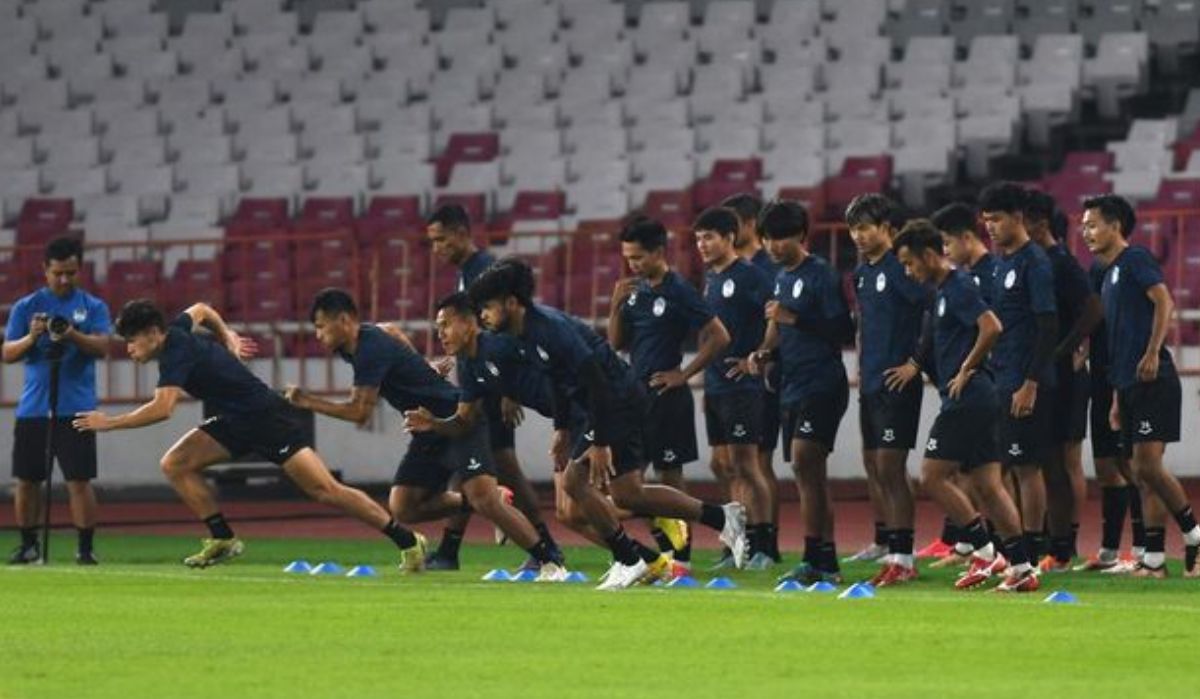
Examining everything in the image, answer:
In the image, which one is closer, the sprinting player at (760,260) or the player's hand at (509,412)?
the player's hand at (509,412)

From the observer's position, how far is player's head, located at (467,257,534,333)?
51.6ft

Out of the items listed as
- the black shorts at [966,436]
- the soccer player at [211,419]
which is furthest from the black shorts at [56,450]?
the black shorts at [966,436]

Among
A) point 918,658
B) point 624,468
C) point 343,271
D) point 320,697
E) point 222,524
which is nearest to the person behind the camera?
point 320,697

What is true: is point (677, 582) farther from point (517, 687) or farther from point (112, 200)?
point (112, 200)

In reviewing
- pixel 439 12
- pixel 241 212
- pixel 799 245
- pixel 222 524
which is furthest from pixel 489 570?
pixel 439 12

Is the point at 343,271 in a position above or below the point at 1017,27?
below

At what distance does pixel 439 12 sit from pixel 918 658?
88.7 ft

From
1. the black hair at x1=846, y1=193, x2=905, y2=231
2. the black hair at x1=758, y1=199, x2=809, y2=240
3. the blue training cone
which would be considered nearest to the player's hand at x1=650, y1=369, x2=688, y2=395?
the black hair at x1=758, y1=199, x2=809, y2=240

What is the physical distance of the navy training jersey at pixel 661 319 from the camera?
17922mm

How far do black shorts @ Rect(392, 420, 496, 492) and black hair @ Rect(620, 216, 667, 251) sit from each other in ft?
4.56

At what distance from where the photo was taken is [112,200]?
34.8m

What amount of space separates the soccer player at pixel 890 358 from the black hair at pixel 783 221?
1.04 ft

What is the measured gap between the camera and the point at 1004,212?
16.8 meters

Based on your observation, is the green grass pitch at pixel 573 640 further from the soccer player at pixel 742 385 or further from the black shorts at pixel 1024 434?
the soccer player at pixel 742 385
